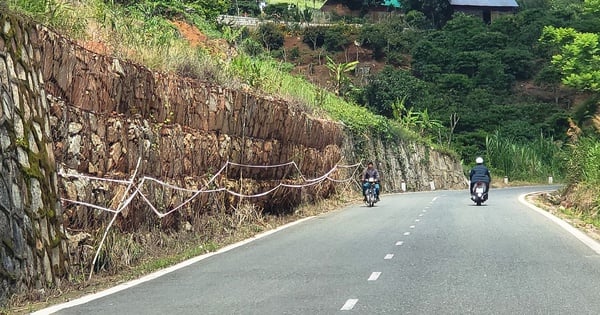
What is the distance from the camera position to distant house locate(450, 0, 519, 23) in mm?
101688

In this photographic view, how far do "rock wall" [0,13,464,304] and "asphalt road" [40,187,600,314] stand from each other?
110 cm

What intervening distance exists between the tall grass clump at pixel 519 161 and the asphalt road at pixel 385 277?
46.7 m

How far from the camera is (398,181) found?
159 feet

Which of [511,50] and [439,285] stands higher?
[511,50]

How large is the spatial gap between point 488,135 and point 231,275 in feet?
191

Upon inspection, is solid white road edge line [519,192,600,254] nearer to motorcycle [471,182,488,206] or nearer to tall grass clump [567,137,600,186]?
tall grass clump [567,137,600,186]

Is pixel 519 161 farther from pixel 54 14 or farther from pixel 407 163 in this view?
pixel 54 14

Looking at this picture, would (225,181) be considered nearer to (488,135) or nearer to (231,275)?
(231,275)

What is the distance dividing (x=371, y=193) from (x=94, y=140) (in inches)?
678

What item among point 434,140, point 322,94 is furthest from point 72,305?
point 434,140

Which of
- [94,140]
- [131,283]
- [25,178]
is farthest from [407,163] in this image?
[25,178]

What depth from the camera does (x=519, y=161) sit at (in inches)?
2480

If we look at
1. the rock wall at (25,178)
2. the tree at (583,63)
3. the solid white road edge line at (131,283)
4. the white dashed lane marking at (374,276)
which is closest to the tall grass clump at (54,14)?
the rock wall at (25,178)

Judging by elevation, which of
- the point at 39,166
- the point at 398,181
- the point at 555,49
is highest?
the point at 555,49
